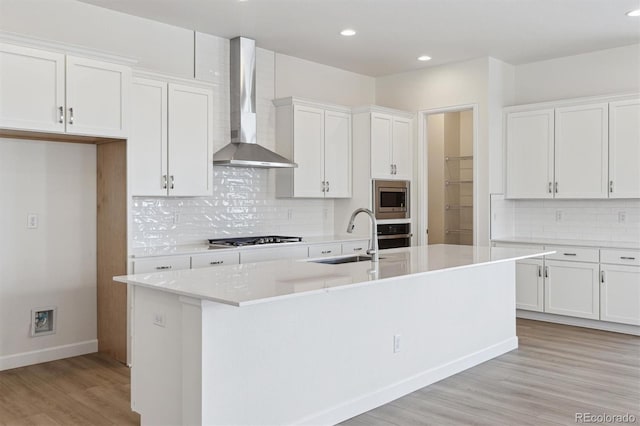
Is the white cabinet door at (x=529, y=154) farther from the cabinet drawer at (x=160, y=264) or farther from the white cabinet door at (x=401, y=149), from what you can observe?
the cabinet drawer at (x=160, y=264)

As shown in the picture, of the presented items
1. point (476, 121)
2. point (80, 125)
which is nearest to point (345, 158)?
point (476, 121)

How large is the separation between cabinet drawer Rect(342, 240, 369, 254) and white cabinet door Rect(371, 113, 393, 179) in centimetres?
75

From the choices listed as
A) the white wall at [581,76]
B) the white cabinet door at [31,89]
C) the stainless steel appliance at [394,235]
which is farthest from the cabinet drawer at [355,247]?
the white cabinet door at [31,89]

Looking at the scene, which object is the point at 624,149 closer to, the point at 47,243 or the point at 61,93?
the point at 61,93

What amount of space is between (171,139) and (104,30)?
1.02m

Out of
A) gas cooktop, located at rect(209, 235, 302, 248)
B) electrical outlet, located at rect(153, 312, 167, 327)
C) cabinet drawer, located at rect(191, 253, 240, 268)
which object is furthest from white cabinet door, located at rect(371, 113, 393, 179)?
electrical outlet, located at rect(153, 312, 167, 327)

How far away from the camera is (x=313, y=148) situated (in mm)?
6168

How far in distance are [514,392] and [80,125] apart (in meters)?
3.45

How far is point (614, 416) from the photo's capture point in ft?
11.1

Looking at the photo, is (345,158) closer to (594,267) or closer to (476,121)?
(476,121)

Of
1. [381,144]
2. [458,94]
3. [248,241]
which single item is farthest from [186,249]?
[458,94]

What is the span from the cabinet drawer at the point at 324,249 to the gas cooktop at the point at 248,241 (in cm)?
17

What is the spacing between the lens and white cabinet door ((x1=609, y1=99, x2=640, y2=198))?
5629 mm

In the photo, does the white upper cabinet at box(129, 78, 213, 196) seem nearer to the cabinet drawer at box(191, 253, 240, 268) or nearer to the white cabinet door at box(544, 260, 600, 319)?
the cabinet drawer at box(191, 253, 240, 268)
